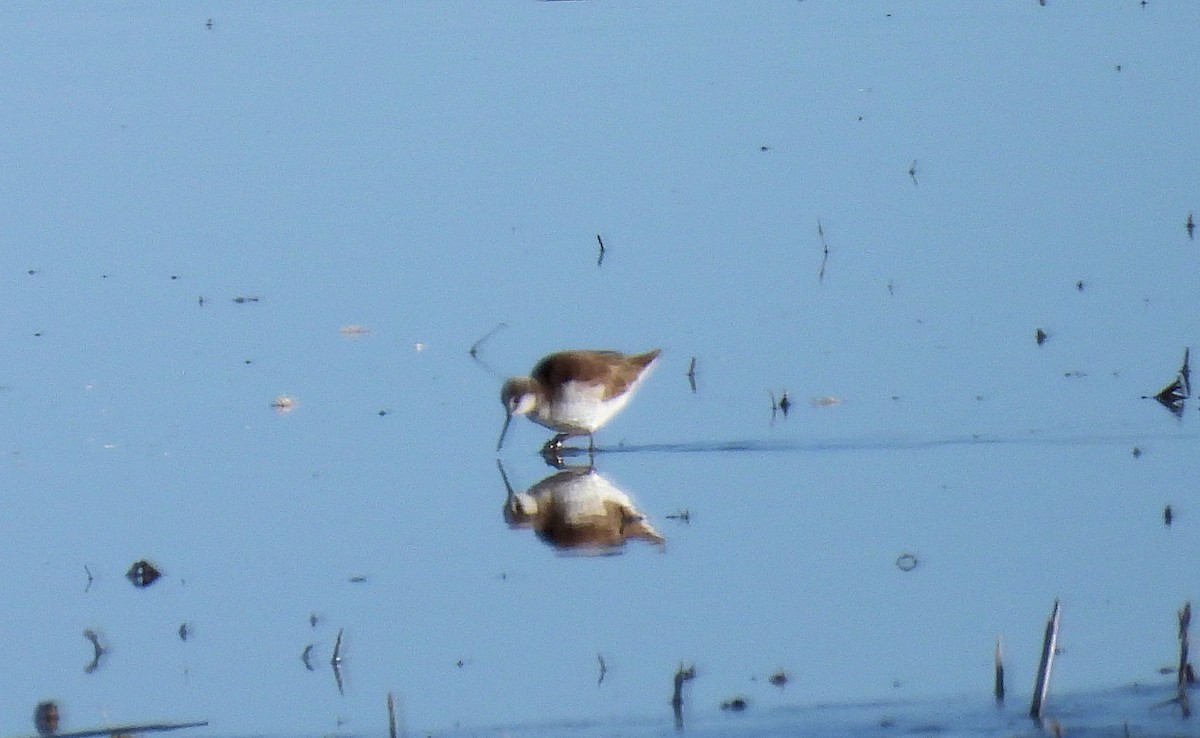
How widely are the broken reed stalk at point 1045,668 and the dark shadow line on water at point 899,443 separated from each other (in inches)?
119

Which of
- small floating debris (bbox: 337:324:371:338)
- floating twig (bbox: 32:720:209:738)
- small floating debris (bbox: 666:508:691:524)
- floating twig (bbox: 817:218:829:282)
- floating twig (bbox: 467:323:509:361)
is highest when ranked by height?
floating twig (bbox: 817:218:829:282)

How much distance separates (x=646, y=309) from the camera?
11359 millimetres

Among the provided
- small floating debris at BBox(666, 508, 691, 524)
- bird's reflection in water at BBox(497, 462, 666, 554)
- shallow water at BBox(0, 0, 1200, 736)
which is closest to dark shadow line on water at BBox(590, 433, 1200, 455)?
shallow water at BBox(0, 0, 1200, 736)

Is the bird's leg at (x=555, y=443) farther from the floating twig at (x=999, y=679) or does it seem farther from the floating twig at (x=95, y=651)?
the floating twig at (x=999, y=679)

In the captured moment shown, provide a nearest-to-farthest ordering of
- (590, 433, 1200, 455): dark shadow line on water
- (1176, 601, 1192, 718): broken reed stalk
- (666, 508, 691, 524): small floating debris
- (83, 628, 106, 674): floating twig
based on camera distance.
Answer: (1176, 601, 1192, 718): broken reed stalk < (83, 628, 106, 674): floating twig < (666, 508, 691, 524): small floating debris < (590, 433, 1200, 455): dark shadow line on water

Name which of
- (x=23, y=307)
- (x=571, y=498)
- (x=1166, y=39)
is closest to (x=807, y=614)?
(x=571, y=498)

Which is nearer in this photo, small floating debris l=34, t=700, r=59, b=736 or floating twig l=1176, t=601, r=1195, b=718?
floating twig l=1176, t=601, r=1195, b=718

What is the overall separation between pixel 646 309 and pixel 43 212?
4349 mm

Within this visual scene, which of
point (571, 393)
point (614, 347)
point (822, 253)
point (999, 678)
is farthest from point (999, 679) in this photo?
point (822, 253)

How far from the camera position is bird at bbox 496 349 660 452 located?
9492mm

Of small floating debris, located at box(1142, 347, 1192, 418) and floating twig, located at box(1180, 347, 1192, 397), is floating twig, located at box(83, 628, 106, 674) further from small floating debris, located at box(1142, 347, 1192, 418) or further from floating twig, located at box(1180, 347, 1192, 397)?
floating twig, located at box(1180, 347, 1192, 397)

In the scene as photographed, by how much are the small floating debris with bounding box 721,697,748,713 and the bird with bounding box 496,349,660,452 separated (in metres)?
3.08

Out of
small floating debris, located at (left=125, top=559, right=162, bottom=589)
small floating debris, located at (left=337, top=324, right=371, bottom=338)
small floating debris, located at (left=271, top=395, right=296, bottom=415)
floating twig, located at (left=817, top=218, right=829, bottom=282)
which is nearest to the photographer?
small floating debris, located at (left=125, top=559, right=162, bottom=589)

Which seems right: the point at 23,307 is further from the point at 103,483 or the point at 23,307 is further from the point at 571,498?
the point at 571,498
